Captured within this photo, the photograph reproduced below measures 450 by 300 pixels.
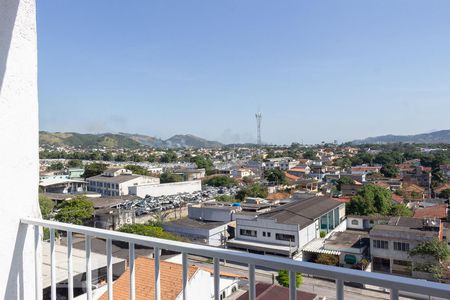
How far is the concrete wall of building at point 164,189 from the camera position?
24.4 meters

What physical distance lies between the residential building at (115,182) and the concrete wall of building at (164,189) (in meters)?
0.76

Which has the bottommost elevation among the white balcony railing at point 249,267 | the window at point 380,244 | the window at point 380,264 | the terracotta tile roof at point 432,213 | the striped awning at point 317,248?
the window at point 380,264

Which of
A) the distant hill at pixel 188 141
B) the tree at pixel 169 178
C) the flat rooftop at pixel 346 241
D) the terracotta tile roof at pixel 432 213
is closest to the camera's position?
the flat rooftop at pixel 346 241

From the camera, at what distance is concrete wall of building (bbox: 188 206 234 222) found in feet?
52.7

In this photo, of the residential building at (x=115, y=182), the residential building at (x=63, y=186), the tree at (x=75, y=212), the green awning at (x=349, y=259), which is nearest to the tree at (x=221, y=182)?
the residential building at (x=115, y=182)

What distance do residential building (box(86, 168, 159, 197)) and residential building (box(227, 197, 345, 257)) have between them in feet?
46.2

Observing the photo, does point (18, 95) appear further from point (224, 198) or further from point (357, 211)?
point (224, 198)

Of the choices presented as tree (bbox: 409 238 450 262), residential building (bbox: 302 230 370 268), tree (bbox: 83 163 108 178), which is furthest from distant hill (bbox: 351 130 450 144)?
tree (bbox: 409 238 450 262)

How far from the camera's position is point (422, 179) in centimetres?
2967

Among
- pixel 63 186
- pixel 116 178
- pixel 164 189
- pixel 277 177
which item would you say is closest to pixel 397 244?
pixel 164 189

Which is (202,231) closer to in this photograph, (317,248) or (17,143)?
(317,248)

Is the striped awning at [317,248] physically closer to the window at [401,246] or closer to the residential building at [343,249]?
the residential building at [343,249]

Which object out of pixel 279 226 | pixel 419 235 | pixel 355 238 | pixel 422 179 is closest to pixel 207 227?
pixel 279 226

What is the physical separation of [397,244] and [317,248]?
242 cm
